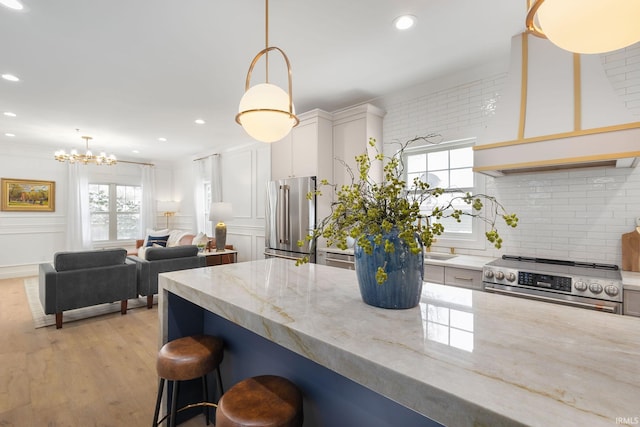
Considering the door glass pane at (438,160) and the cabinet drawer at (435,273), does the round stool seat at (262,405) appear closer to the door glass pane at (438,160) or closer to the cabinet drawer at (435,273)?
the cabinet drawer at (435,273)

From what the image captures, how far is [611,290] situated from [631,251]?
0.64m

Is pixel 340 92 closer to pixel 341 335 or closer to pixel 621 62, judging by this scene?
pixel 621 62

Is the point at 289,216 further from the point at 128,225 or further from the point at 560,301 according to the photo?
the point at 128,225

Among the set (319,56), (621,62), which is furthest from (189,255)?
(621,62)

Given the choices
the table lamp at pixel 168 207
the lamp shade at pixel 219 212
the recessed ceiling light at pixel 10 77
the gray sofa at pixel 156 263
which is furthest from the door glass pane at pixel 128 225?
the recessed ceiling light at pixel 10 77

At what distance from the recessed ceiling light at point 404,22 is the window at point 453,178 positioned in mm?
1410

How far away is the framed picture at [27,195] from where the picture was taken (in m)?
5.98

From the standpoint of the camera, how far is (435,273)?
8.83 ft

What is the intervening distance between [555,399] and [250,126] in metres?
1.56

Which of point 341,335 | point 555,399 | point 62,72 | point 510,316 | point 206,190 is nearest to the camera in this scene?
point 555,399

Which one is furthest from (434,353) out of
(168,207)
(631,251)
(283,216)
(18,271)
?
(18,271)

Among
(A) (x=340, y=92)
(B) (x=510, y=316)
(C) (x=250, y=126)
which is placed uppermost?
(A) (x=340, y=92)

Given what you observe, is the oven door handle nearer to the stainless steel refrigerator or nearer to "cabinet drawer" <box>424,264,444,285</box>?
"cabinet drawer" <box>424,264,444,285</box>

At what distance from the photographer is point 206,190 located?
277 inches
